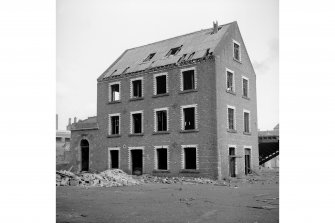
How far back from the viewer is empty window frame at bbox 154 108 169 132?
2172cm

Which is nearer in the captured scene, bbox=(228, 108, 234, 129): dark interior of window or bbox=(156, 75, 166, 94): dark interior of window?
bbox=(228, 108, 234, 129): dark interior of window

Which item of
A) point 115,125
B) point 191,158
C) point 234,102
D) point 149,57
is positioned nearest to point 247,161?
point 234,102

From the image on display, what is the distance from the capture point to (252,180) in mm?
19562

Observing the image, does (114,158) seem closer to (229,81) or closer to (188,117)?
(188,117)

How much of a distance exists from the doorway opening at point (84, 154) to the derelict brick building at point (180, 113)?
0.09 m

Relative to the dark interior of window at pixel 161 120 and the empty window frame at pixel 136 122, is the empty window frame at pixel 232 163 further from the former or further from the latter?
the empty window frame at pixel 136 122

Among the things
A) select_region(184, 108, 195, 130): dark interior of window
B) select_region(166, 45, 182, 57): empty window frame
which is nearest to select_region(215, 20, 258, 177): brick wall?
select_region(184, 108, 195, 130): dark interior of window

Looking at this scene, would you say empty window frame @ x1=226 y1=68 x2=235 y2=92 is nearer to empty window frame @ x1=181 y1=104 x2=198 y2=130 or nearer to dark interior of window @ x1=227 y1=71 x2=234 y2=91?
dark interior of window @ x1=227 y1=71 x2=234 y2=91

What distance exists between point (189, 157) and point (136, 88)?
646cm

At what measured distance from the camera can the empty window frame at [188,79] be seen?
20788 mm

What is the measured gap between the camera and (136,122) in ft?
75.6

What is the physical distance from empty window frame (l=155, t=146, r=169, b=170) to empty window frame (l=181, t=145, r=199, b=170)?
4.63 ft
